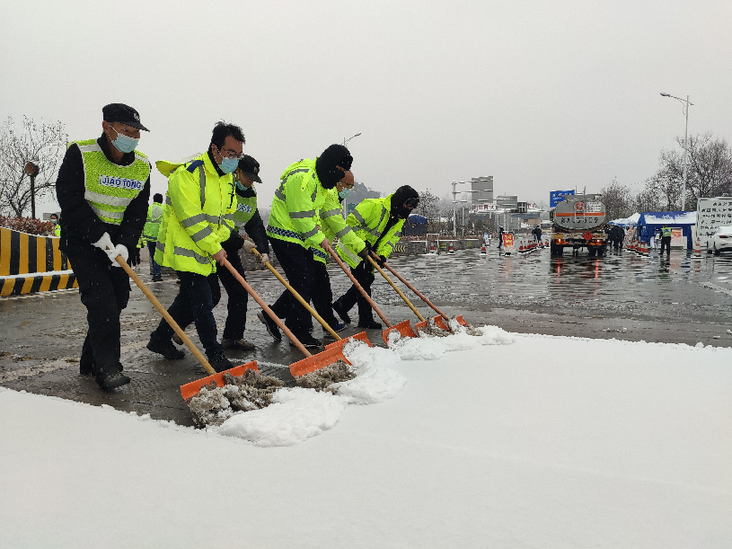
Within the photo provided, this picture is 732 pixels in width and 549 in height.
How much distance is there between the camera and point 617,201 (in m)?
64.8

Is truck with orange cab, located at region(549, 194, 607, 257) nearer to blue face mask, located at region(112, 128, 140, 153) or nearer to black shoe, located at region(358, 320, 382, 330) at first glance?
black shoe, located at region(358, 320, 382, 330)

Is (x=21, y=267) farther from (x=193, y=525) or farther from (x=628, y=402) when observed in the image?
(x=628, y=402)

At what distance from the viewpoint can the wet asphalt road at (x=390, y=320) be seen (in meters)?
3.29

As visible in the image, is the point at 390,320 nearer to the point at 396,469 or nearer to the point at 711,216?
the point at 396,469

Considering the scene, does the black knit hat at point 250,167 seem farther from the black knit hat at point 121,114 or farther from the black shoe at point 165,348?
the black shoe at point 165,348

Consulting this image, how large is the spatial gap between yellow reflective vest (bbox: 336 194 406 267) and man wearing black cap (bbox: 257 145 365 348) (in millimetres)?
788

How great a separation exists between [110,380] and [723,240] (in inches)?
964

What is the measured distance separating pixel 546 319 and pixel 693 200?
4210 centimetres

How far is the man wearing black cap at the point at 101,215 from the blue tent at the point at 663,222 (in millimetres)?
30173

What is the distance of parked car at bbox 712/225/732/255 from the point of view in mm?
21188

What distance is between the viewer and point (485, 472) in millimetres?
1952

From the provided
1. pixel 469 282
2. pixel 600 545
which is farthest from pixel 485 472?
pixel 469 282

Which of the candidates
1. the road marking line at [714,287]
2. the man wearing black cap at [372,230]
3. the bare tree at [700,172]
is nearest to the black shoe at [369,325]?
the man wearing black cap at [372,230]

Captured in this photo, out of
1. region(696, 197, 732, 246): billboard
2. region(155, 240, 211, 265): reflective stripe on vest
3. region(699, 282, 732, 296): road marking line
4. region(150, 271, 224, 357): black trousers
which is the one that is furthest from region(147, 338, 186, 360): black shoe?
region(696, 197, 732, 246): billboard
